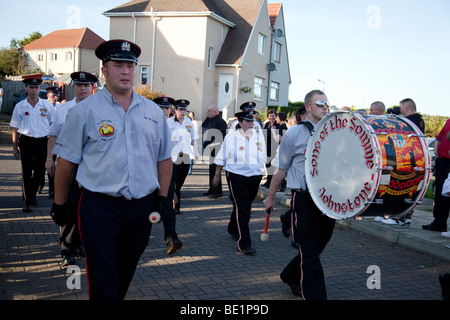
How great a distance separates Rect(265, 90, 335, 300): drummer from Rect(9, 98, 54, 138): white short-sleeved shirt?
4.97m

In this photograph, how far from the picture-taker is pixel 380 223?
8.16m

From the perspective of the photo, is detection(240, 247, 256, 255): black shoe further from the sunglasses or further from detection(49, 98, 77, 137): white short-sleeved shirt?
detection(49, 98, 77, 137): white short-sleeved shirt

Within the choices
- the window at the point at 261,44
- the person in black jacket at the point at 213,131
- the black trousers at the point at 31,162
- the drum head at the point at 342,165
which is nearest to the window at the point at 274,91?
the window at the point at 261,44

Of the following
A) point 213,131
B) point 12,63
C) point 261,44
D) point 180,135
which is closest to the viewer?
point 180,135

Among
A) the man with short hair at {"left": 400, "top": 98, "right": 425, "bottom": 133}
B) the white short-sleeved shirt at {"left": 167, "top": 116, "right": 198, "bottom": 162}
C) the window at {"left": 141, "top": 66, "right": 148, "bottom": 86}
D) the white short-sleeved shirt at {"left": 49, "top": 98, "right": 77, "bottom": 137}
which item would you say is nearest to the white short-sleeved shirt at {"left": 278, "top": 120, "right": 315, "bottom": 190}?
the white short-sleeved shirt at {"left": 49, "top": 98, "right": 77, "bottom": 137}

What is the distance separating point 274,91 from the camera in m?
39.8

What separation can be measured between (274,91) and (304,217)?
3614cm

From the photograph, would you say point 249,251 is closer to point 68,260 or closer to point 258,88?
point 68,260

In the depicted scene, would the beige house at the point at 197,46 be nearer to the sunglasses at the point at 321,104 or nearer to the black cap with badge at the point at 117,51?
the sunglasses at the point at 321,104

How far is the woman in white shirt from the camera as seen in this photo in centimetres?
638

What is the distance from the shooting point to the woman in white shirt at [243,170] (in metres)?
6.38

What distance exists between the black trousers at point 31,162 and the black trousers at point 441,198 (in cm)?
699

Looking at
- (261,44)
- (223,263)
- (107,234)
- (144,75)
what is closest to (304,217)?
(223,263)
